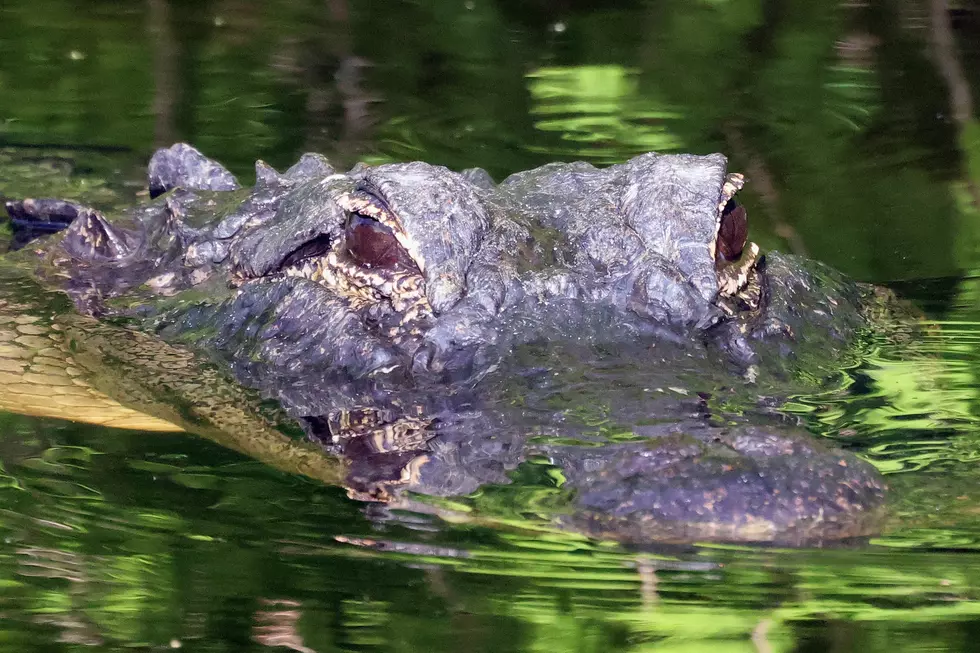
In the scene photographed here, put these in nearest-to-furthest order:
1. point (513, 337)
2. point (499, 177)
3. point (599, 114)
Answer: point (513, 337) < point (499, 177) < point (599, 114)

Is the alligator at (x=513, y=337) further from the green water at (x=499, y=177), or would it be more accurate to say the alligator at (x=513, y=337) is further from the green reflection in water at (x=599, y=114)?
the green reflection in water at (x=599, y=114)

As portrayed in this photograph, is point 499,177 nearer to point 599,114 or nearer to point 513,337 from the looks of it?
point 599,114

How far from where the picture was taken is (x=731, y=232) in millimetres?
3986

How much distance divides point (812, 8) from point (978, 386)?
5.11 m

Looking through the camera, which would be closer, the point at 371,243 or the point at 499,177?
the point at 371,243

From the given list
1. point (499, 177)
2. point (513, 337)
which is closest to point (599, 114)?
point (499, 177)

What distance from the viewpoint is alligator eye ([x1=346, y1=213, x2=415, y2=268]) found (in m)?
3.84

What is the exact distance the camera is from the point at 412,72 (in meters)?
7.98

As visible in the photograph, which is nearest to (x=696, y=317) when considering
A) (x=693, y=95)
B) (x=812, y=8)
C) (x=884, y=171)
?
(x=884, y=171)

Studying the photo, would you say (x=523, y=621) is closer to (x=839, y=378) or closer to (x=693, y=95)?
(x=839, y=378)

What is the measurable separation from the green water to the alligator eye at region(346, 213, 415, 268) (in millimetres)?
813

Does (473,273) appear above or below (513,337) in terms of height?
above

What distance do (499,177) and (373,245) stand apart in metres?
2.65

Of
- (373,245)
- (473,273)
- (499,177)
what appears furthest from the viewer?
(499,177)
